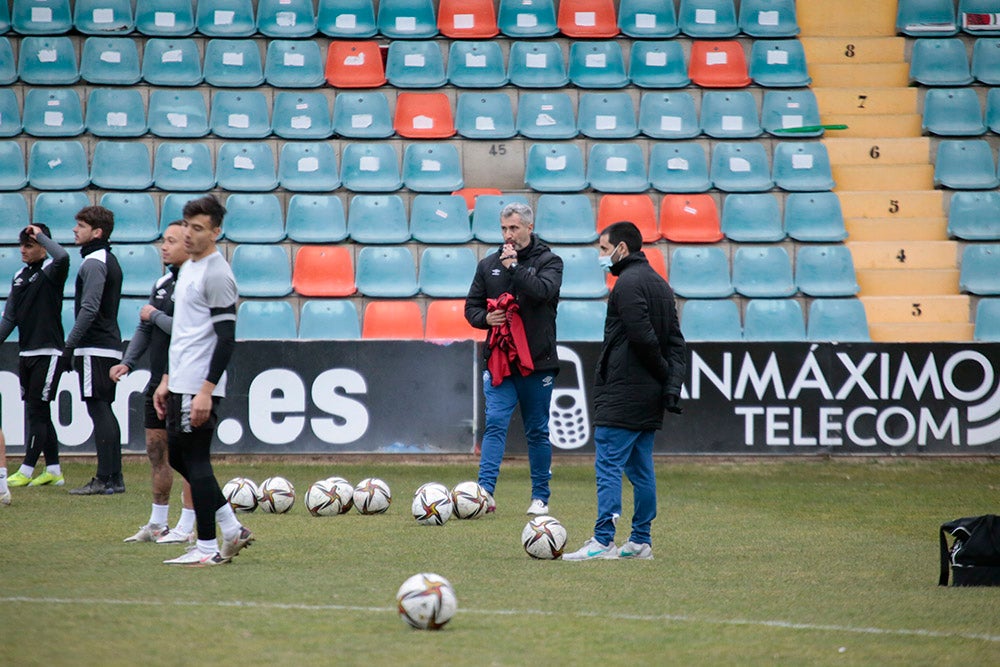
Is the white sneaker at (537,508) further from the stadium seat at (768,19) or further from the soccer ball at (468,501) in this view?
the stadium seat at (768,19)

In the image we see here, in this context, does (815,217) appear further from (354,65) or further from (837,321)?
(354,65)

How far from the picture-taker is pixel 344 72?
16.2 m

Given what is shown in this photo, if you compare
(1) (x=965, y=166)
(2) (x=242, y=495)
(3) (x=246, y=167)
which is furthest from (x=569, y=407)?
(1) (x=965, y=166)

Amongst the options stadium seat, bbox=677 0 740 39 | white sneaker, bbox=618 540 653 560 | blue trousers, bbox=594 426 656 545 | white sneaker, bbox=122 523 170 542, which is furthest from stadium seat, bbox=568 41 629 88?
white sneaker, bbox=122 523 170 542

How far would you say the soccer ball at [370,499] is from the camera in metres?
9.75

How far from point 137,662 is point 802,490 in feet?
26.2

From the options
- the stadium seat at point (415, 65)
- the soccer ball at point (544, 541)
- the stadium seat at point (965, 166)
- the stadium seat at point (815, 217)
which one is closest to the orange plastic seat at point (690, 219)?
the stadium seat at point (815, 217)

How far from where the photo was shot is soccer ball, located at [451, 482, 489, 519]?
31.1 feet

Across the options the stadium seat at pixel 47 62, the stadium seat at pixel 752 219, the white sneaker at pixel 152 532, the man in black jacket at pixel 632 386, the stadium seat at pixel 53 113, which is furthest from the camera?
the stadium seat at pixel 47 62

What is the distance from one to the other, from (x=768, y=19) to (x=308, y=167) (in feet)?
21.5

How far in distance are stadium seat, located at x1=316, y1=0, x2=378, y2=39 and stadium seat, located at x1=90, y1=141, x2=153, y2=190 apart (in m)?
2.94

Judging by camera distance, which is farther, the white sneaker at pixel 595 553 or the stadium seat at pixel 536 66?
the stadium seat at pixel 536 66

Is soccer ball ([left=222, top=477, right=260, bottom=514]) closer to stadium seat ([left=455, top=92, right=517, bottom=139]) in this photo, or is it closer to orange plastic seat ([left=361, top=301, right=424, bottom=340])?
orange plastic seat ([left=361, top=301, right=424, bottom=340])

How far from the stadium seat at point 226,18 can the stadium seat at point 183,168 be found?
187 centimetres
